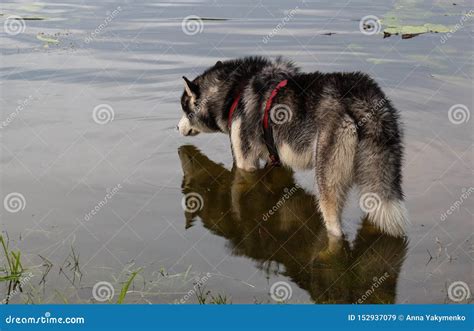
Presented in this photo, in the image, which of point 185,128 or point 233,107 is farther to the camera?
point 185,128

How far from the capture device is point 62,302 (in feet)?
14.3

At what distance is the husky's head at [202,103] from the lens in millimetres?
7332

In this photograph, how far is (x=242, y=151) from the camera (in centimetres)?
672

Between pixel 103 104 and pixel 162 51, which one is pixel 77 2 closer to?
pixel 162 51

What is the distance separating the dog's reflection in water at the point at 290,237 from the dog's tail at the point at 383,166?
0.34 m

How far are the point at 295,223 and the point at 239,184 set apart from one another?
44.1 inches

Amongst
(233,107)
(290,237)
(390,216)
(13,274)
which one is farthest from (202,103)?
(13,274)

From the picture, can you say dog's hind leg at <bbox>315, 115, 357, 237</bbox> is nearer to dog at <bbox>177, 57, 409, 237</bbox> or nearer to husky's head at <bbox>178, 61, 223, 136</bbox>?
dog at <bbox>177, 57, 409, 237</bbox>

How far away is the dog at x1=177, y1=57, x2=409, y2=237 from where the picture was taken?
198 inches

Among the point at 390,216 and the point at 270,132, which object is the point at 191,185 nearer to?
the point at 270,132

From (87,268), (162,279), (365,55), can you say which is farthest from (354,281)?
(365,55)

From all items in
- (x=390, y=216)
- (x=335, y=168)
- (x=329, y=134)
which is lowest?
(x=390, y=216)

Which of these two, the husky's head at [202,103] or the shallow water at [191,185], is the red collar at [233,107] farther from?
the shallow water at [191,185]

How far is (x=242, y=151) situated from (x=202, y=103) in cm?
106
